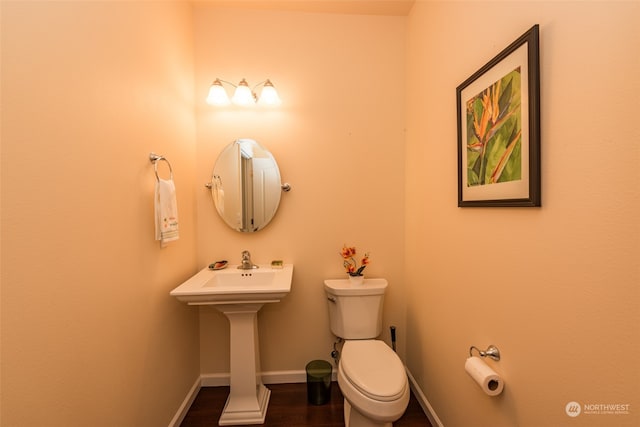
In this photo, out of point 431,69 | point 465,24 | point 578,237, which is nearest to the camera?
point 578,237

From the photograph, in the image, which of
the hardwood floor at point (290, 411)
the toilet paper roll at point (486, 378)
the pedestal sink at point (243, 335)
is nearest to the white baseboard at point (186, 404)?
the hardwood floor at point (290, 411)

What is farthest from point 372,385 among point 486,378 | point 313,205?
point 313,205

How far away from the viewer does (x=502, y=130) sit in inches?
38.6

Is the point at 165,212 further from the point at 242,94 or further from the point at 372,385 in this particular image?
the point at 372,385

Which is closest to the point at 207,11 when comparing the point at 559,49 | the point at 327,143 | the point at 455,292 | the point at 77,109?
the point at 327,143

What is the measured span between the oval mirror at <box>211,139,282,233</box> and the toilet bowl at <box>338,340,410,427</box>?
1.03 m

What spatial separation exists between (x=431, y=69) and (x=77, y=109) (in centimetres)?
168

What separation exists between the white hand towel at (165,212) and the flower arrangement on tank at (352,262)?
1.05 metres

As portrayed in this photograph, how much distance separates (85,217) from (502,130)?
59.9 inches

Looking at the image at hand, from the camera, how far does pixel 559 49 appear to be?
771 mm

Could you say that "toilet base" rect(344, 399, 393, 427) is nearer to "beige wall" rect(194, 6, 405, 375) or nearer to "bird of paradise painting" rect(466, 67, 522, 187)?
"beige wall" rect(194, 6, 405, 375)

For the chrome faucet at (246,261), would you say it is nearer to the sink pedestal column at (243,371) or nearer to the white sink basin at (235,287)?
the white sink basin at (235,287)

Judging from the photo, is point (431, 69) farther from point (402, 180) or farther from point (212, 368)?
point (212, 368)

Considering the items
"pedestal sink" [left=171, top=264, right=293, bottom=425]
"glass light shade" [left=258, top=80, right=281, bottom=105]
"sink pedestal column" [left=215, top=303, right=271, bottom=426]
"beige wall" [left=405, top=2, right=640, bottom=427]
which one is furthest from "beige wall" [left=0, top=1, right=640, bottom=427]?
"sink pedestal column" [left=215, top=303, right=271, bottom=426]
